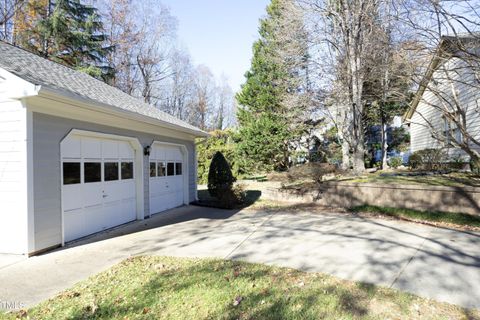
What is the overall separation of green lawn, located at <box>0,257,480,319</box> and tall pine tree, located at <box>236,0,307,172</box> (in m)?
12.8

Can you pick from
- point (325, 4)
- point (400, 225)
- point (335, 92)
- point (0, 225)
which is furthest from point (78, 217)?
point (325, 4)

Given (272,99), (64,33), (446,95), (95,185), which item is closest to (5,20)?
(64,33)

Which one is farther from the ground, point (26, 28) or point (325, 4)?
point (26, 28)

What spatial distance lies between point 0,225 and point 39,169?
1298mm

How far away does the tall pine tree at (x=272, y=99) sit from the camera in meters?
15.4

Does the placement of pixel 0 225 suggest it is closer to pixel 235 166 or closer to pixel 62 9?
pixel 235 166

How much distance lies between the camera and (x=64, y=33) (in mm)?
19141

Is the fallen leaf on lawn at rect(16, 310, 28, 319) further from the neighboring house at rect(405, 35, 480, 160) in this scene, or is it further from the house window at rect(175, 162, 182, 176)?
the neighboring house at rect(405, 35, 480, 160)

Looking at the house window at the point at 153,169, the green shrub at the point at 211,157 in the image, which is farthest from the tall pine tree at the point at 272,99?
the house window at the point at 153,169

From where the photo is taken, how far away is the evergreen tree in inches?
733

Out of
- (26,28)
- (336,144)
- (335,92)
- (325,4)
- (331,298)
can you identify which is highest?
(26,28)

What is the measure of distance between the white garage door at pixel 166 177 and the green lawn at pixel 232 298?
5187 millimetres

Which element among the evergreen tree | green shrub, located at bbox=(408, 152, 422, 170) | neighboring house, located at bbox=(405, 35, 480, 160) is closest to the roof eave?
neighboring house, located at bbox=(405, 35, 480, 160)

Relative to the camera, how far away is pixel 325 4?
13000mm
